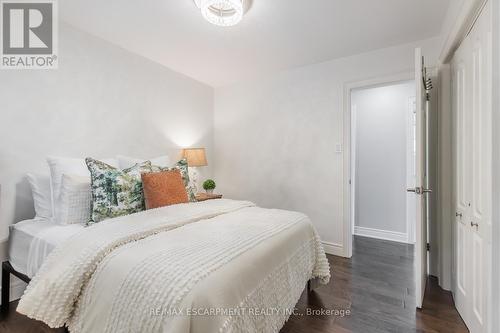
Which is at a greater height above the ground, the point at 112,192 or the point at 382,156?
the point at 382,156

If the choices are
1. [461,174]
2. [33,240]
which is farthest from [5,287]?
[461,174]

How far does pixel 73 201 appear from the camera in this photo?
177 cm

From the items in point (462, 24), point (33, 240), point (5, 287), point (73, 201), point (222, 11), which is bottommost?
→ point (5, 287)

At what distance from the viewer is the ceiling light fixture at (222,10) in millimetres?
1825

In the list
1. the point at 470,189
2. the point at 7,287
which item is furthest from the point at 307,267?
the point at 7,287

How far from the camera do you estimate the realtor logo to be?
6.48 ft

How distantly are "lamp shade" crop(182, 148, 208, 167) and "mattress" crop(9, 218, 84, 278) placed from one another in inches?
67.8

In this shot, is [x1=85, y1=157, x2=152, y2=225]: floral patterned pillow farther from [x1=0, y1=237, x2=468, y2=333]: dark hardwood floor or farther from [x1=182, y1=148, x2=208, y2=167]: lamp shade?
[x1=182, y1=148, x2=208, y2=167]: lamp shade

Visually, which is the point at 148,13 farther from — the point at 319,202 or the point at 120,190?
the point at 319,202

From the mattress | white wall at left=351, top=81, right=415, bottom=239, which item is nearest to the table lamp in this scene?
the mattress

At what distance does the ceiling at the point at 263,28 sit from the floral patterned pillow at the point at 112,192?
1.36 meters

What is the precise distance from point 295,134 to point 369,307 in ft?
6.93

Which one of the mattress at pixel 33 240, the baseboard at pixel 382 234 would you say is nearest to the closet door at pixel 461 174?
the baseboard at pixel 382 234

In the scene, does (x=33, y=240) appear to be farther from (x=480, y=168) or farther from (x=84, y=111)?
(x=480, y=168)
